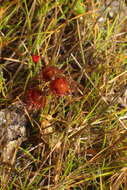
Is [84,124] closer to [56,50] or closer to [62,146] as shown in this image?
[62,146]

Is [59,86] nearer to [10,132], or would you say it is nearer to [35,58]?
[35,58]

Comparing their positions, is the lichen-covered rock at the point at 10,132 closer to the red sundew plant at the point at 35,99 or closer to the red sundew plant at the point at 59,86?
the red sundew plant at the point at 35,99

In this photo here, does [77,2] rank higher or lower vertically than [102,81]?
higher

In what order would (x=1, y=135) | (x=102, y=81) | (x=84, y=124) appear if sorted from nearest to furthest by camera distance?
(x=1, y=135) < (x=84, y=124) < (x=102, y=81)

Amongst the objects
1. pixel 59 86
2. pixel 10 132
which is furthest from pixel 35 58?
pixel 10 132

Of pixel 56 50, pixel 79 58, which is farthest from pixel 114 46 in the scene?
pixel 56 50

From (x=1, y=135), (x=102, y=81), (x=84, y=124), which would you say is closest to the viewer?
(x=1, y=135)

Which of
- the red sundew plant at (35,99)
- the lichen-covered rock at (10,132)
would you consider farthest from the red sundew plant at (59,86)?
the lichen-covered rock at (10,132)
